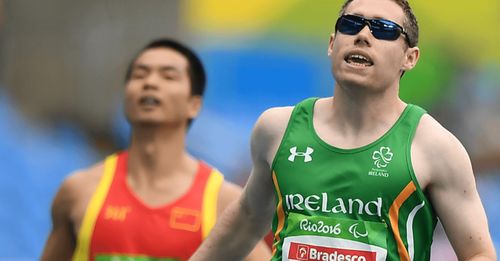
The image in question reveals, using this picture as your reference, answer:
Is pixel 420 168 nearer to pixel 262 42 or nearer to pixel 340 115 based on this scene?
pixel 340 115

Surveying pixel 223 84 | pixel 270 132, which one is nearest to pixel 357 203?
pixel 270 132

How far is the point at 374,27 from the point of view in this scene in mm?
4668

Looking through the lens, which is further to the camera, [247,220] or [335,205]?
[247,220]

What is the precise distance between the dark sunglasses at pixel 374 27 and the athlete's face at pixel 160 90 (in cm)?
280

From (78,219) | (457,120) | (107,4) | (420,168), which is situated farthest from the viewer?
(107,4)

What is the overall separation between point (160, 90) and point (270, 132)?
2.61m

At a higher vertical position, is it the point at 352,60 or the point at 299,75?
the point at 352,60

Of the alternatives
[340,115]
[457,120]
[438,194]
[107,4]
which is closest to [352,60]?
[340,115]

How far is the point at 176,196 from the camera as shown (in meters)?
7.20

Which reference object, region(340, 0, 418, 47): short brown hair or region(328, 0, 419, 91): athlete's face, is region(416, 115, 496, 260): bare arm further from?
region(340, 0, 418, 47): short brown hair

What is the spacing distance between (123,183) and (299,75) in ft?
14.1

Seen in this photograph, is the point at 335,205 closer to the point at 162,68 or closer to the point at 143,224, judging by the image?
the point at 143,224

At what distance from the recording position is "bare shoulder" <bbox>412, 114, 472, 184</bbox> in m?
4.55

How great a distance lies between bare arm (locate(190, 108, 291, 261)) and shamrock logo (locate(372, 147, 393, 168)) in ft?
1.52
